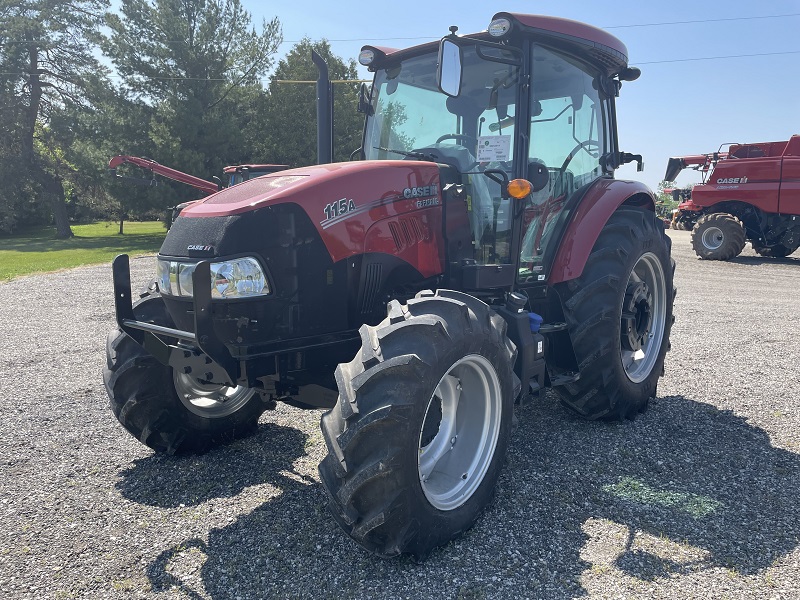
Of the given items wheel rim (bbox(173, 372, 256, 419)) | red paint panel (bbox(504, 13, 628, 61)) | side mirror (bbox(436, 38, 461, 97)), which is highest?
red paint panel (bbox(504, 13, 628, 61))

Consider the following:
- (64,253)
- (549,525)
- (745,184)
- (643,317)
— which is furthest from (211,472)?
(64,253)

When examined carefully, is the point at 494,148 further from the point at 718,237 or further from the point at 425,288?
the point at 718,237

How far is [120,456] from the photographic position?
3.73 meters

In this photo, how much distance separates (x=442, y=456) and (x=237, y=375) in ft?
3.51

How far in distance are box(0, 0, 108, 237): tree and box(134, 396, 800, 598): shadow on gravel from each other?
1229 inches

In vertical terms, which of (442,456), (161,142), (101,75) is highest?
(101,75)

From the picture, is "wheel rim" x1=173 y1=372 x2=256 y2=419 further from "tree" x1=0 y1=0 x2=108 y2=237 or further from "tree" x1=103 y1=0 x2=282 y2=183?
"tree" x1=0 y1=0 x2=108 y2=237

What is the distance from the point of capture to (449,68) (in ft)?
9.47

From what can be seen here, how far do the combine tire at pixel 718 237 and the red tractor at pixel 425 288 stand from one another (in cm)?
1190

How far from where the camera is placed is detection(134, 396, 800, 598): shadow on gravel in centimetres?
244

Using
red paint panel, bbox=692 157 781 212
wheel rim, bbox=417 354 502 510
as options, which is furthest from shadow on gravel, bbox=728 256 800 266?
wheel rim, bbox=417 354 502 510

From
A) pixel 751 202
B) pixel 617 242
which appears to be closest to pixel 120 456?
pixel 617 242

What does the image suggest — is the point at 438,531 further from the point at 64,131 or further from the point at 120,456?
the point at 64,131

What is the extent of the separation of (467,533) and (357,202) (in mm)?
1643
